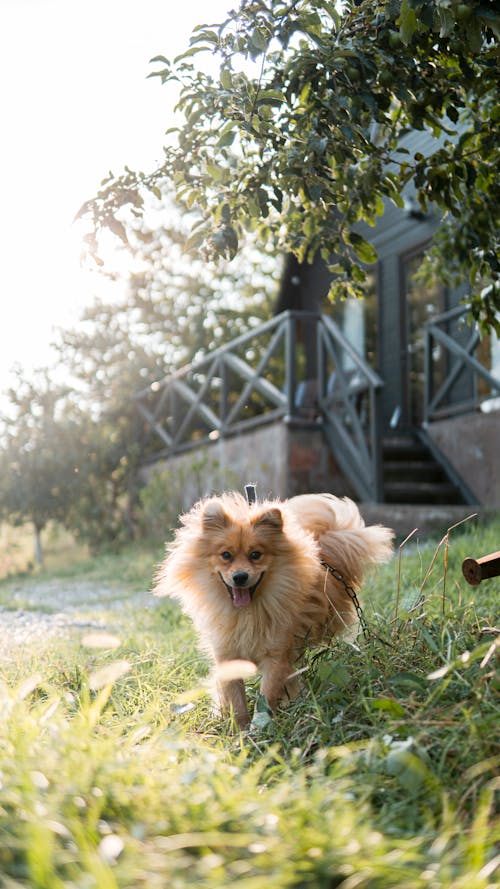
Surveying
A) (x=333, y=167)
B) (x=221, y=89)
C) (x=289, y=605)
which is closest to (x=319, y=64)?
(x=221, y=89)

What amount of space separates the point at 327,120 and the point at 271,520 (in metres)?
1.45

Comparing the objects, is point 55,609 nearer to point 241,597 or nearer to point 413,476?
point 241,597

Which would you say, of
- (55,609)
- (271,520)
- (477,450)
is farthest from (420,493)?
(271,520)

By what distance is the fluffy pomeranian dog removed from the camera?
3094 mm

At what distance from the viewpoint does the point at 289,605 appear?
3.16 m

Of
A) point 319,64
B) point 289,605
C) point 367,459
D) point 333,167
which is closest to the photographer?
point 319,64

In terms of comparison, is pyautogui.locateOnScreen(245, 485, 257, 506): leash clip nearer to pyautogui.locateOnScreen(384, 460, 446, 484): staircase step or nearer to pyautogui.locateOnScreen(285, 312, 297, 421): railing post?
pyautogui.locateOnScreen(285, 312, 297, 421): railing post

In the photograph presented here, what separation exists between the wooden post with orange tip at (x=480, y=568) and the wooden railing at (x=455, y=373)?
6051mm

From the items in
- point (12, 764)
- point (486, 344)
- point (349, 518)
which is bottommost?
point (12, 764)

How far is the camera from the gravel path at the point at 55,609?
4758 millimetres

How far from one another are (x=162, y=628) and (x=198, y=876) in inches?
141

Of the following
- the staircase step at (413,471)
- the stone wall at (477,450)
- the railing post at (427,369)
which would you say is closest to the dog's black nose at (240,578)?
Result: the stone wall at (477,450)

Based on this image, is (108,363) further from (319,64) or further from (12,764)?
(12,764)

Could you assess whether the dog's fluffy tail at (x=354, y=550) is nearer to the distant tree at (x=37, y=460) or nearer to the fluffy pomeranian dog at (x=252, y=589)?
the fluffy pomeranian dog at (x=252, y=589)
